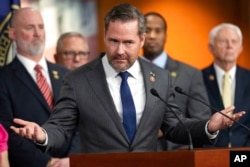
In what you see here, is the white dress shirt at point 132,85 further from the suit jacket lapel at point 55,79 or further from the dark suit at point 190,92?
the dark suit at point 190,92

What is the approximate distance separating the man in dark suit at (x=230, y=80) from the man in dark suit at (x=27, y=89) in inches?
55.7

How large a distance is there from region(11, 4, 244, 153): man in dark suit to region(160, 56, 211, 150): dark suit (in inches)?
59.8

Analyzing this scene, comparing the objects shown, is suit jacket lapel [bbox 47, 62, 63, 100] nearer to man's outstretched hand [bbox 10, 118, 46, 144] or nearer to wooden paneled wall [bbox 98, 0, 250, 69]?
man's outstretched hand [bbox 10, 118, 46, 144]

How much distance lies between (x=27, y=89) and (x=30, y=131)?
61.7 inches

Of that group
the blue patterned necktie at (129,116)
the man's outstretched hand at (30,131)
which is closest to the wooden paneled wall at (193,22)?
the blue patterned necktie at (129,116)

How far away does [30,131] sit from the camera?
416 cm

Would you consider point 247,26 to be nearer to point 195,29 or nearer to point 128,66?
point 195,29

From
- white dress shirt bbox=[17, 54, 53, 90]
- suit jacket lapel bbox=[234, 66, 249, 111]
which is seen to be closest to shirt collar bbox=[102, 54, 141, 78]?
white dress shirt bbox=[17, 54, 53, 90]

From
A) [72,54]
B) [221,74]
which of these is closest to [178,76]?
[221,74]

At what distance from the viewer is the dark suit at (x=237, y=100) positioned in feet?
21.9

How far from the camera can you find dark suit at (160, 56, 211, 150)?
6328mm

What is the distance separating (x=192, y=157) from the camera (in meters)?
3.84

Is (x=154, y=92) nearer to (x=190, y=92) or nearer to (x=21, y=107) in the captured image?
(x=21, y=107)

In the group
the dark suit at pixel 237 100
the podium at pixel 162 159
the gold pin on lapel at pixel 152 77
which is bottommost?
the dark suit at pixel 237 100
